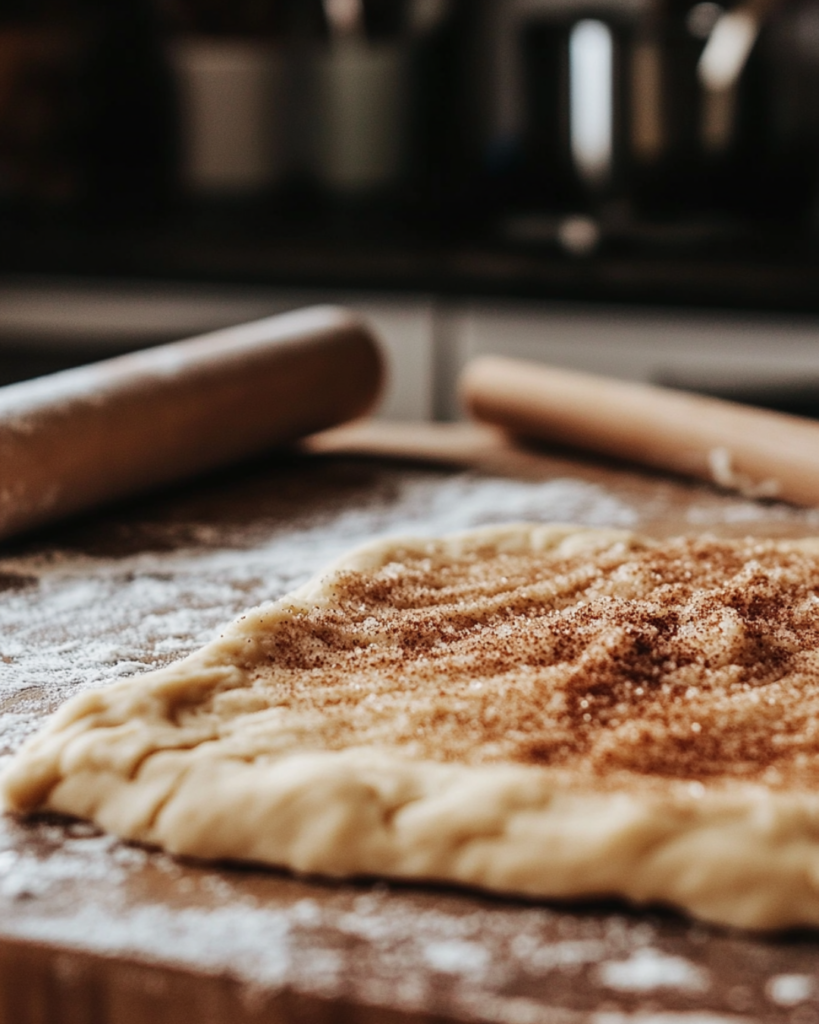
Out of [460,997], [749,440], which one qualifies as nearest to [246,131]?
[749,440]

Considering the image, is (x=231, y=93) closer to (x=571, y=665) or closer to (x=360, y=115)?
(x=360, y=115)

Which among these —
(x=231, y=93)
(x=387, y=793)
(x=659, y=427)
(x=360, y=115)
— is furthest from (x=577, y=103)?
(x=387, y=793)

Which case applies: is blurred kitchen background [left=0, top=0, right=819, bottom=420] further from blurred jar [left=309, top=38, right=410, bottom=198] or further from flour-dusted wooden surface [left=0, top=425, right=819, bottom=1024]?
flour-dusted wooden surface [left=0, top=425, right=819, bottom=1024]

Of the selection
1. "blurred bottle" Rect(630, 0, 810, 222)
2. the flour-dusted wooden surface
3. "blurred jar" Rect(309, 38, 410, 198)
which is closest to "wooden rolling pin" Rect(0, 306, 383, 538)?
the flour-dusted wooden surface

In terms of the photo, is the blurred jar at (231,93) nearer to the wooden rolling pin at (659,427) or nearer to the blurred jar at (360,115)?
the blurred jar at (360,115)

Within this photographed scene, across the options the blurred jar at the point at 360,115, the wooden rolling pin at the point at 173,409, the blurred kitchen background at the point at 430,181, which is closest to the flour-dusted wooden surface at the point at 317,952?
the wooden rolling pin at the point at 173,409
